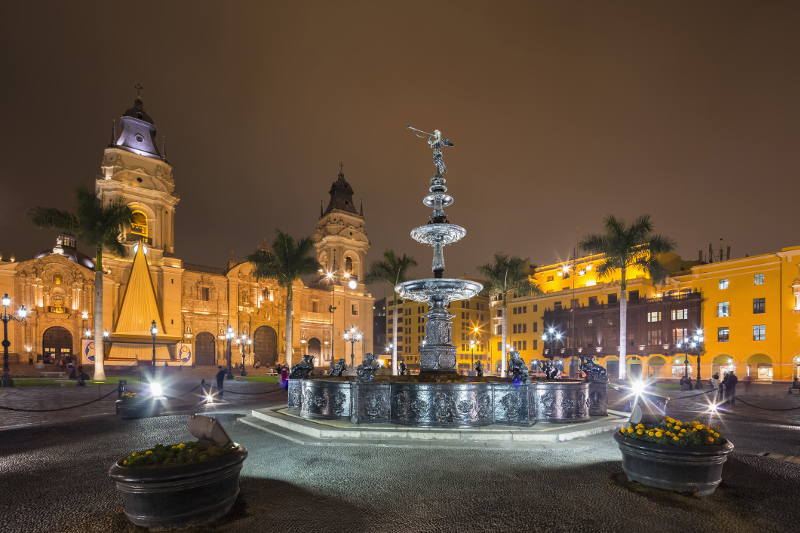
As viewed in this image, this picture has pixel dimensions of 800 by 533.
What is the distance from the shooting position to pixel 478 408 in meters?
9.50

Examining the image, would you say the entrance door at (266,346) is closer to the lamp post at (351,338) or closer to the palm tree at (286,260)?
the lamp post at (351,338)

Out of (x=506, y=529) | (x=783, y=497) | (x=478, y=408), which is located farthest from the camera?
(x=478, y=408)

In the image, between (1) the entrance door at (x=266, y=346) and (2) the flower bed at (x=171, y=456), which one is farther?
(1) the entrance door at (x=266, y=346)

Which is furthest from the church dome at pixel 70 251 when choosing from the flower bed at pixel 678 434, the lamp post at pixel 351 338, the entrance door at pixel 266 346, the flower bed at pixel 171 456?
the flower bed at pixel 678 434

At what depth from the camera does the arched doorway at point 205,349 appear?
48.0m

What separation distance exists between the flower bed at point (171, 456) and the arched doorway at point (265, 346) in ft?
166

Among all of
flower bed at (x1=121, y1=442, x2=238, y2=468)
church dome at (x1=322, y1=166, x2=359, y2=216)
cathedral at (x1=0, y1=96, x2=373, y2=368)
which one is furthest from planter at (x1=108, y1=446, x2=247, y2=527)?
church dome at (x1=322, y1=166, x2=359, y2=216)

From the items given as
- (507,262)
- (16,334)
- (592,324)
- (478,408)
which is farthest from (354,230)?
(478,408)

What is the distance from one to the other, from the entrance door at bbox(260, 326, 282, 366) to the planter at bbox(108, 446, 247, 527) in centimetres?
5090

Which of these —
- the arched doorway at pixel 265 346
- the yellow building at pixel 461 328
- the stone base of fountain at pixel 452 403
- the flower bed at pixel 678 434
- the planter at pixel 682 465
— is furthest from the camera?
the yellow building at pixel 461 328

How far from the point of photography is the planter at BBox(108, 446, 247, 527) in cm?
448

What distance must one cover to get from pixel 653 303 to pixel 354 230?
4008 cm

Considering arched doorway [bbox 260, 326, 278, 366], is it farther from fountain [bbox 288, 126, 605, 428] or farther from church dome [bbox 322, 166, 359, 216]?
fountain [bbox 288, 126, 605, 428]

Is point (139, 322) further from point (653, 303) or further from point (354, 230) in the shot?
point (653, 303)
